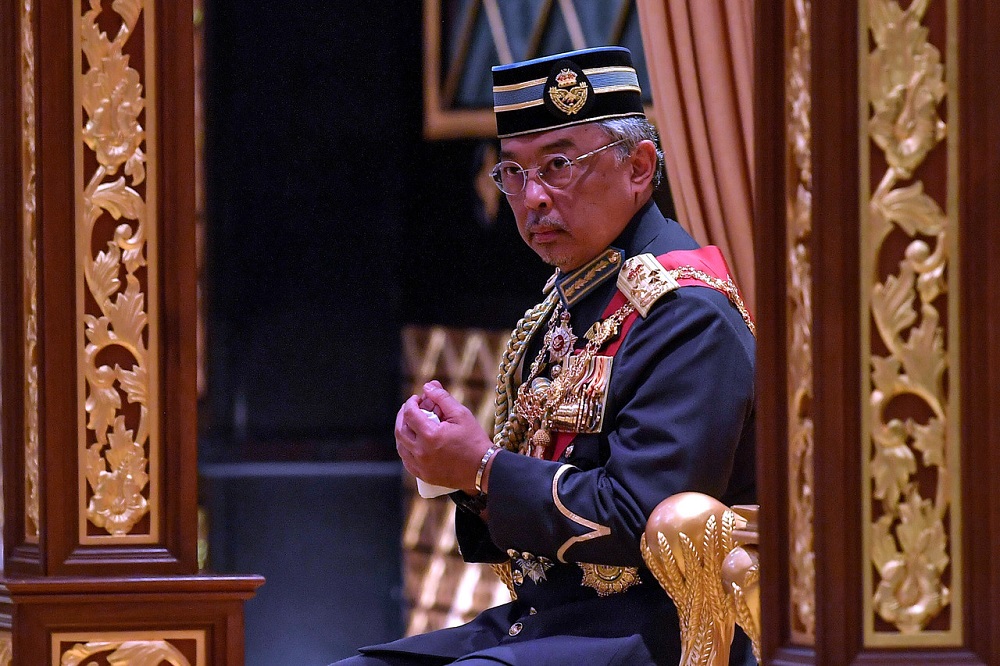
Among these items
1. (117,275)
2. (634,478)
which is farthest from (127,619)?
(634,478)

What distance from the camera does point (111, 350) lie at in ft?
7.79

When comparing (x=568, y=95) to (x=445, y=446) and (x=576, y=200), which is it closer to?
(x=576, y=200)

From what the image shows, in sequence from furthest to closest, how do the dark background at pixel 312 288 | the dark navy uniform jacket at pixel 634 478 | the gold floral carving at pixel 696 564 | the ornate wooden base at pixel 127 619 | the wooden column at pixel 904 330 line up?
the dark background at pixel 312 288
the ornate wooden base at pixel 127 619
the dark navy uniform jacket at pixel 634 478
the gold floral carving at pixel 696 564
the wooden column at pixel 904 330

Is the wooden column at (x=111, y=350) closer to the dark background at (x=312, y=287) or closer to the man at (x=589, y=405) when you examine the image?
the man at (x=589, y=405)

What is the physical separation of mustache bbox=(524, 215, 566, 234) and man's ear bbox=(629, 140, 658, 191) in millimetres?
131

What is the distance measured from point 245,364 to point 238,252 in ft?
1.12

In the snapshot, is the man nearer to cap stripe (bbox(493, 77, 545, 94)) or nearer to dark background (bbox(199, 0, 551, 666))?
cap stripe (bbox(493, 77, 545, 94))

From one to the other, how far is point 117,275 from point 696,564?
101 centimetres

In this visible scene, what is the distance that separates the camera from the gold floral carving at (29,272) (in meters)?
2.38

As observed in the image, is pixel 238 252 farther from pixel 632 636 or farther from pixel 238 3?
pixel 632 636

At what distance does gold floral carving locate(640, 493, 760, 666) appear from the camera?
1.84m

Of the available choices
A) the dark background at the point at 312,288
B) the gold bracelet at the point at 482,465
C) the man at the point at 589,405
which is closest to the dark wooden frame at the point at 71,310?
the man at the point at 589,405

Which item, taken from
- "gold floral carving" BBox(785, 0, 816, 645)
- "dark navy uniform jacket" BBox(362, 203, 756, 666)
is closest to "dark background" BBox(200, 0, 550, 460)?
"dark navy uniform jacket" BBox(362, 203, 756, 666)

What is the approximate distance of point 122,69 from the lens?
2.38 m
